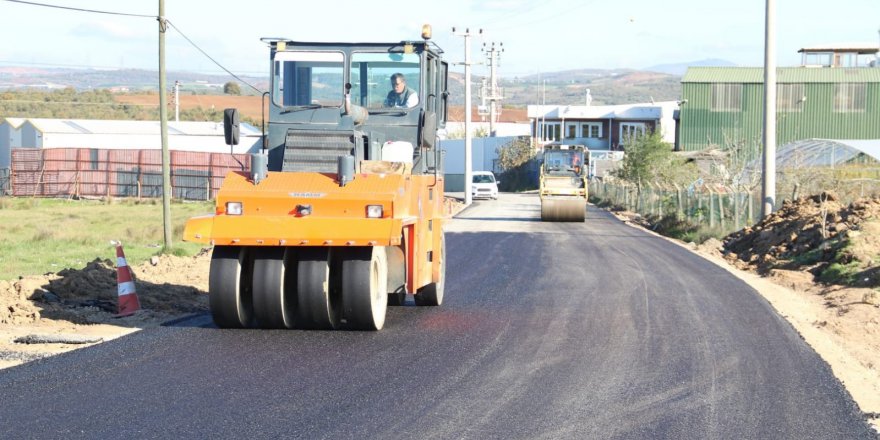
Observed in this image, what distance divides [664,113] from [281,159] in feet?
306

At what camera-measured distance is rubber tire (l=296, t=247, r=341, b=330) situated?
11.6 meters

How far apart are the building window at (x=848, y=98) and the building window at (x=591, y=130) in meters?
38.9

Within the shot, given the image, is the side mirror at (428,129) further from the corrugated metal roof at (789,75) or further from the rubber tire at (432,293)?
the corrugated metal roof at (789,75)

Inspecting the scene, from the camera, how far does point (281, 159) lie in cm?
1312

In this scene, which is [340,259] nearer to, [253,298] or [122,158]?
[253,298]

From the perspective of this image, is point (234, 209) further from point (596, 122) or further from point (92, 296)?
point (596, 122)

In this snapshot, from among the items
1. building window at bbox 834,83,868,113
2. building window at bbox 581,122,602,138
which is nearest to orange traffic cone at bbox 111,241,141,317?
building window at bbox 834,83,868,113

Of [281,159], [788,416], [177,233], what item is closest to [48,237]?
[177,233]

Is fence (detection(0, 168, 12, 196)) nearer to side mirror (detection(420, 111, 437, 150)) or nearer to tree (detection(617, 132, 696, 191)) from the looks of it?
tree (detection(617, 132, 696, 191))

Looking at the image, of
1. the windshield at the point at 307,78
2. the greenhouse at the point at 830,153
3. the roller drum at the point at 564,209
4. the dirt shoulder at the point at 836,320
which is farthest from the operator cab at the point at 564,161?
the windshield at the point at 307,78

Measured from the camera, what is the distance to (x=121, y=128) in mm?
73688

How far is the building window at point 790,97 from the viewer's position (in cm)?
7381

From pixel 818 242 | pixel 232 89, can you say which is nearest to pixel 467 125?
pixel 818 242

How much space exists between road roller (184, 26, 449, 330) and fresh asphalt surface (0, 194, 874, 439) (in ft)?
1.39
